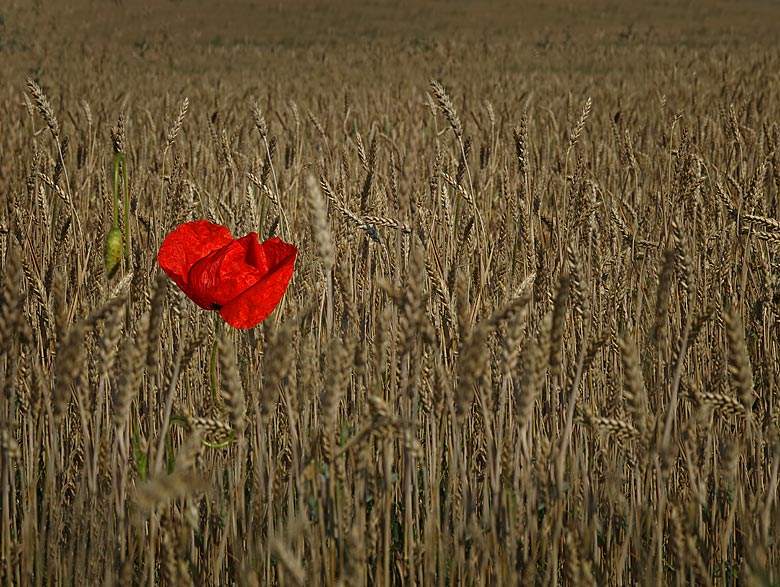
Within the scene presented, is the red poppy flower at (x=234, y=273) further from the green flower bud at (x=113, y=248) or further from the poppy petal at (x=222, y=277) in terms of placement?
the green flower bud at (x=113, y=248)

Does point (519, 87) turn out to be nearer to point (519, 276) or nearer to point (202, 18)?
point (519, 276)

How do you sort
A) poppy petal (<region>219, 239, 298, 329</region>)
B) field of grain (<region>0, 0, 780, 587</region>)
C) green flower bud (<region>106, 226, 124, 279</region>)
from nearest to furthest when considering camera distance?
field of grain (<region>0, 0, 780, 587</region>) → poppy petal (<region>219, 239, 298, 329</region>) → green flower bud (<region>106, 226, 124, 279</region>)

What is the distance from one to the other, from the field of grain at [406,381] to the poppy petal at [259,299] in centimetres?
5

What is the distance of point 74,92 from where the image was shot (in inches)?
250

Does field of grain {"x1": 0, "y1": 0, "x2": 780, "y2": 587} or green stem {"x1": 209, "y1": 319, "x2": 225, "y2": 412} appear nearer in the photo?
field of grain {"x1": 0, "y1": 0, "x2": 780, "y2": 587}

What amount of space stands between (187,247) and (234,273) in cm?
11

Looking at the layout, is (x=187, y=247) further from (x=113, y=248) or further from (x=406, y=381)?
(x=406, y=381)

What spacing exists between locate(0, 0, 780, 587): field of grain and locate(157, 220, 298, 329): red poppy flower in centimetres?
5

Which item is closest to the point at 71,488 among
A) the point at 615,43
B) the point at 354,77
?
the point at 354,77

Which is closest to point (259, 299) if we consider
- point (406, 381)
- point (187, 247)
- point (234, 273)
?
point (234, 273)

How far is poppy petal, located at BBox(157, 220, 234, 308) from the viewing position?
4.11ft

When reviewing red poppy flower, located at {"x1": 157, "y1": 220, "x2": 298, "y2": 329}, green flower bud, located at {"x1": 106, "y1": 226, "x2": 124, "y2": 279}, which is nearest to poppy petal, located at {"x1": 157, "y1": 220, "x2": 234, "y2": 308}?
red poppy flower, located at {"x1": 157, "y1": 220, "x2": 298, "y2": 329}

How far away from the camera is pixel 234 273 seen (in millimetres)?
1226

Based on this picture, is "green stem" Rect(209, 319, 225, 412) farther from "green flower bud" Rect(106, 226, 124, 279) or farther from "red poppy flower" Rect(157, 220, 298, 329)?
"green flower bud" Rect(106, 226, 124, 279)
